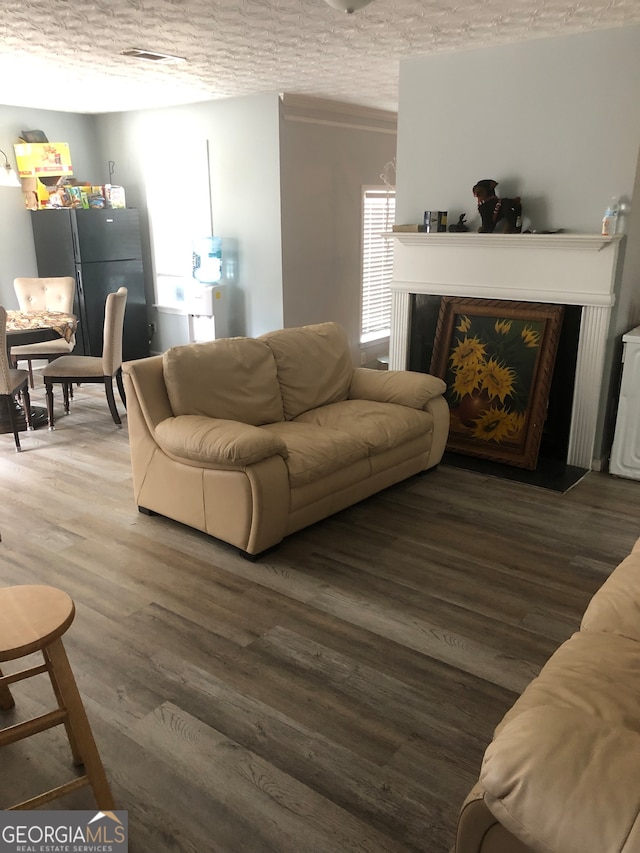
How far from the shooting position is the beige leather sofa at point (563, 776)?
1.10 meters

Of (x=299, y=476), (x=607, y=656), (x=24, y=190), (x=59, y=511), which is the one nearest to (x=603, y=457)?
(x=299, y=476)

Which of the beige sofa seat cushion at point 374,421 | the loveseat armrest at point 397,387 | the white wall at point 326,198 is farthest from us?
the white wall at point 326,198

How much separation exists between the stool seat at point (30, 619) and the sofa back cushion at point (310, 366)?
2224 millimetres

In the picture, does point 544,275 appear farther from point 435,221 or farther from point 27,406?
point 27,406

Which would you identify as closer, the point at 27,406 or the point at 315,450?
the point at 315,450

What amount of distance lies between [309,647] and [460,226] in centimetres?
295

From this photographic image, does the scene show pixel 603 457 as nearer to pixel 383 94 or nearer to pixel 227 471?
pixel 227 471

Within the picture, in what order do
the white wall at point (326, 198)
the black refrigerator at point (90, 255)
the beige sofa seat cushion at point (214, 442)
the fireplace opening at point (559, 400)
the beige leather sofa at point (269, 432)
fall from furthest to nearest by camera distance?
the black refrigerator at point (90, 255)
the white wall at point (326, 198)
the fireplace opening at point (559, 400)
the beige leather sofa at point (269, 432)
the beige sofa seat cushion at point (214, 442)

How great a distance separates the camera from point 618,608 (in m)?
1.87

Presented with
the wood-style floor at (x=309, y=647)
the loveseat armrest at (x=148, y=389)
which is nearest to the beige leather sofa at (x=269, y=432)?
the loveseat armrest at (x=148, y=389)

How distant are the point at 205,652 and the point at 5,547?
139cm

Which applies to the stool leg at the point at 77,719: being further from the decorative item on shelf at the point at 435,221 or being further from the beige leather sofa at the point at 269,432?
the decorative item on shelf at the point at 435,221

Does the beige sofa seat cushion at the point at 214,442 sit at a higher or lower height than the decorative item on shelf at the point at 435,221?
lower

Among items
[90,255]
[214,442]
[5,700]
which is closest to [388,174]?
[90,255]
